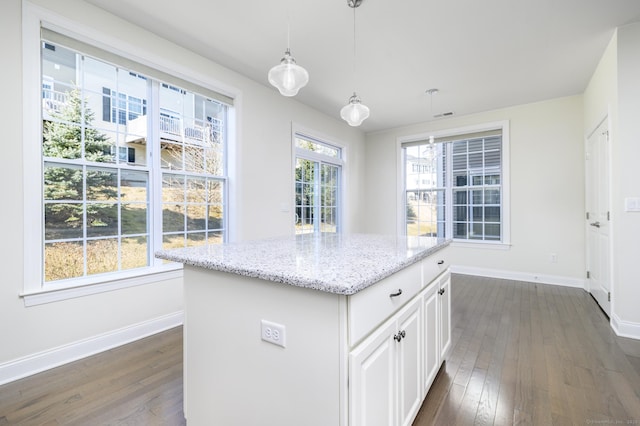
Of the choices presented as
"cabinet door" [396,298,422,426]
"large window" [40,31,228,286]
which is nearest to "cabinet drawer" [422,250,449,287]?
"cabinet door" [396,298,422,426]

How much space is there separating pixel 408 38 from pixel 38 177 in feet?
10.5

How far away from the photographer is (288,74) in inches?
73.1

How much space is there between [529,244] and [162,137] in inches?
202

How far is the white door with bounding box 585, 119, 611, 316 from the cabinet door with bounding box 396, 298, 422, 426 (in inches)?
107

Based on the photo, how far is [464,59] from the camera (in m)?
3.12

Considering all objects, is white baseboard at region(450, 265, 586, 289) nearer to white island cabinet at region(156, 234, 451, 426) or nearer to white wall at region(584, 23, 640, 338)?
white wall at region(584, 23, 640, 338)

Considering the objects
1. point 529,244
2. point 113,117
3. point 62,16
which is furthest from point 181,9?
point 529,244

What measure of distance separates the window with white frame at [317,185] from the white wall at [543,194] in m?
2.30

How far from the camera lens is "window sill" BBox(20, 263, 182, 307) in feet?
6.63

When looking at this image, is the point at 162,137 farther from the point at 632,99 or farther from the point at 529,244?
the point at 529,244

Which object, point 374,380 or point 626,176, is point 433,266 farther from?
point 626,176

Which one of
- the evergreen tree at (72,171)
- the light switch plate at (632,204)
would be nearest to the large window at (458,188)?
the light switch plate at (632,204)

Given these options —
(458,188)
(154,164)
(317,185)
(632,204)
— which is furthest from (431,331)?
(458,188)

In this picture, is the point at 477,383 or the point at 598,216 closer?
the point at 477,383
